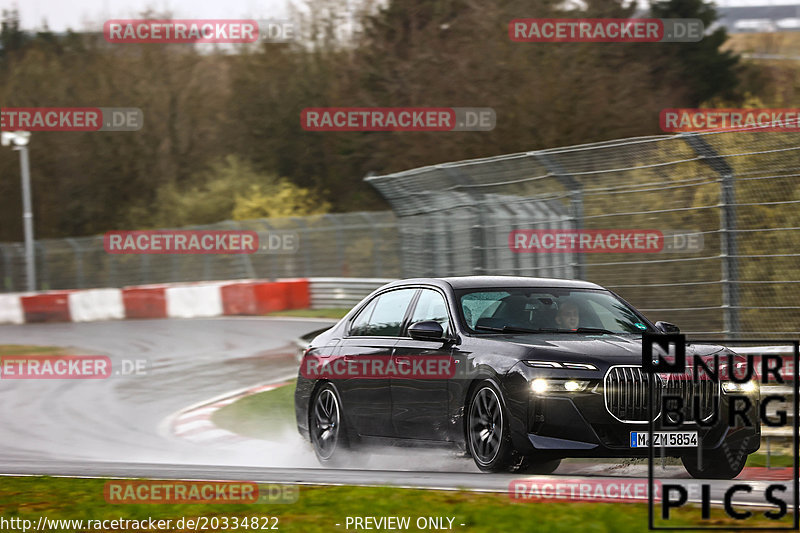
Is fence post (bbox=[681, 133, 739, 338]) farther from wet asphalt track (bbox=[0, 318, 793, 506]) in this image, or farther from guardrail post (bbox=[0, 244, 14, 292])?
guardrail post (bbox=[0, 244, 14, 292])

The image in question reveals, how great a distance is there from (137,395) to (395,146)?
91.5ft

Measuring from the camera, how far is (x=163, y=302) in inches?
1234

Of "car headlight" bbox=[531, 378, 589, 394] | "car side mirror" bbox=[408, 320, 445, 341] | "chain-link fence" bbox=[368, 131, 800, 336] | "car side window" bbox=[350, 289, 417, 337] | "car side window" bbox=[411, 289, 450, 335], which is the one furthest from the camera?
"chain-link fence" bbox=[368, 131, 800, 336]

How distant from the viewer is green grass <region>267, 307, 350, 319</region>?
29134 millimetres

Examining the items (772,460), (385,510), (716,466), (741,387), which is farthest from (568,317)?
(385,510)

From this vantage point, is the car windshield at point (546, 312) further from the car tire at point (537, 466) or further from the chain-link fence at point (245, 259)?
the chain-link fence at point (245, 259)

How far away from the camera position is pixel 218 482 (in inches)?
306

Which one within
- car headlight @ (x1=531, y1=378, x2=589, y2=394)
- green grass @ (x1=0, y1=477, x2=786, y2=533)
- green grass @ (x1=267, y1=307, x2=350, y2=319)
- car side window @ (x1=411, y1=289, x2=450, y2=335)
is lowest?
green grass @ (x1=267, y1=307, x2=350, y2=319)

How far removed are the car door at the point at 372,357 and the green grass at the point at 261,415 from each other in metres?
2.93

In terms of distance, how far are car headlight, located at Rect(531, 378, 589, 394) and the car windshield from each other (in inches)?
36.1

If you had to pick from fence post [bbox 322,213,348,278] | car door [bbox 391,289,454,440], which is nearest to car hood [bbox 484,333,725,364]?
car door [bbox 391,289,454,440]

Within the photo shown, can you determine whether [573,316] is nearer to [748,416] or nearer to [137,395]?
[748,416]

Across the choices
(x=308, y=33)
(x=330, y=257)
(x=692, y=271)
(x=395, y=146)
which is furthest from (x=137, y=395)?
(x=308, y=33)

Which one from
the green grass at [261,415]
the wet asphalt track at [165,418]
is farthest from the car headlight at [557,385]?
the green grass at [261,415]
